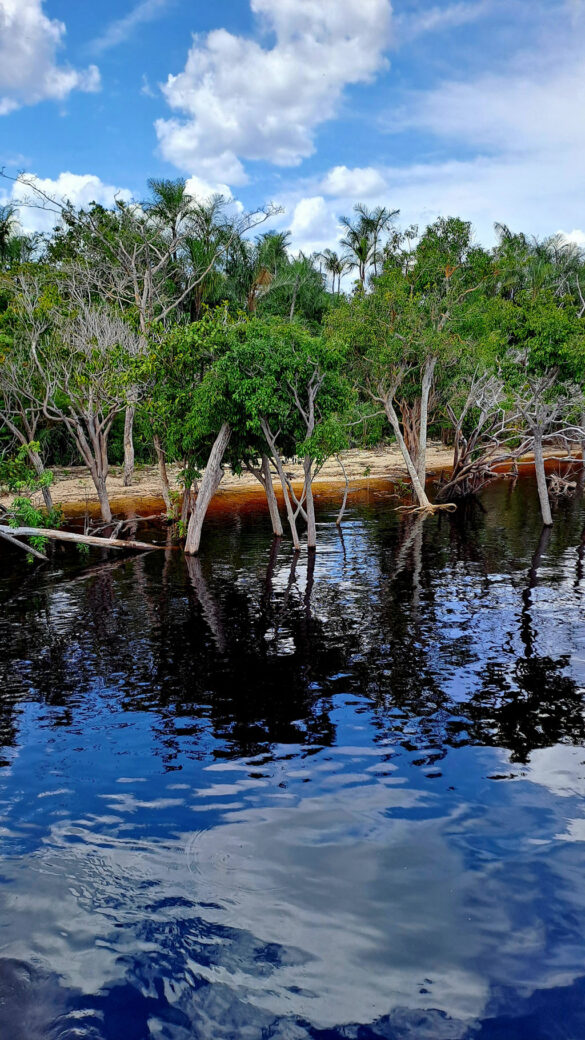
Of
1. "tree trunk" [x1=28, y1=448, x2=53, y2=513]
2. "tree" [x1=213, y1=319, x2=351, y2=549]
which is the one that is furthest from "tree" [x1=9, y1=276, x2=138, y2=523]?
"tree" [x1=213, y1=319, x2=351, y2=549]

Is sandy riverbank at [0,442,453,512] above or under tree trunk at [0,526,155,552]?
above

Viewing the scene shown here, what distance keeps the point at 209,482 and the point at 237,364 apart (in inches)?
215

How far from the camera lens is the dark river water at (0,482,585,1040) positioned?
260 inches

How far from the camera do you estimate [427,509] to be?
3872 centimetres

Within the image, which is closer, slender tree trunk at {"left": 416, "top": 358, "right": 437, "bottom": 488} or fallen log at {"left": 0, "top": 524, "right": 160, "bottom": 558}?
fallen log at {"left": 0, "top": 524, "right": 160, "bottom": 558}

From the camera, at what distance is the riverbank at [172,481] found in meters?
43.2

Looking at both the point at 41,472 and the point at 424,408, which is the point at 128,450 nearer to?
the point at 41,472

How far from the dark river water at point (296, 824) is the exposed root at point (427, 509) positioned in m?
19.0

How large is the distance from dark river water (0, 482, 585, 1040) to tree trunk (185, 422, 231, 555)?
31.3ft

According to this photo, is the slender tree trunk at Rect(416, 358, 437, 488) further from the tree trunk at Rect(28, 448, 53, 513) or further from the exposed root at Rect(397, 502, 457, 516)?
the tree trunk at Rect(28, 448, 53, 513)

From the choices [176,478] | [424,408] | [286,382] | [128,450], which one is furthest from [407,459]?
[128,450]

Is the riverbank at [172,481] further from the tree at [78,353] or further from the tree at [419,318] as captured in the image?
the tree at [78,353]

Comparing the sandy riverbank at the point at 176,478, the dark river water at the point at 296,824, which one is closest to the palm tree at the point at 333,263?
the sandy riverbank at the point at 176,478

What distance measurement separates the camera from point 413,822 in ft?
30.2
